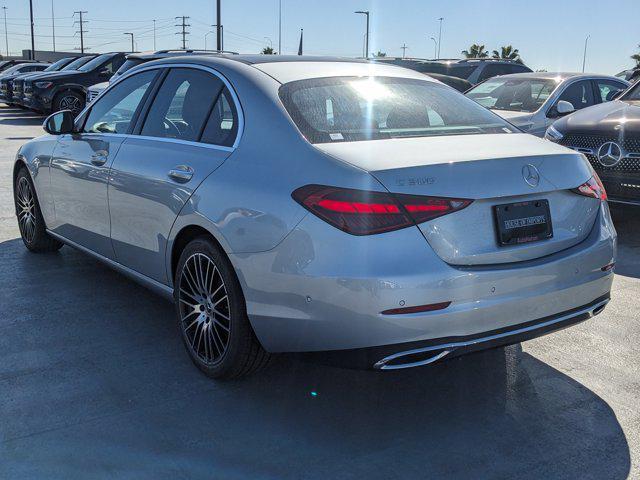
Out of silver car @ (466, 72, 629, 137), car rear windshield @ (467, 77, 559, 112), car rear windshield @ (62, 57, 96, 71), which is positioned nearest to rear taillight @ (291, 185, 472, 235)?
silver car @ (466, 72, 629, 137)

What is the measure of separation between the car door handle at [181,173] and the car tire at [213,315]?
0.32 meters

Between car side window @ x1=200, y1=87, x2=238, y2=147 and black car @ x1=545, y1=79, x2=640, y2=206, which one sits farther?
black car @ x1=545, y1=79, x2=640, y2=206

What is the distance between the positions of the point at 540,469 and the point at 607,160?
437 centimetres

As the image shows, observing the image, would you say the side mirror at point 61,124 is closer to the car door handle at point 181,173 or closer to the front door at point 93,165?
the front door at point 93,165

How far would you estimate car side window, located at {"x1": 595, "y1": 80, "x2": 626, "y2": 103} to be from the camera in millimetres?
9961

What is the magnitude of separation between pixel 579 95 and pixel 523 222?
7421mm

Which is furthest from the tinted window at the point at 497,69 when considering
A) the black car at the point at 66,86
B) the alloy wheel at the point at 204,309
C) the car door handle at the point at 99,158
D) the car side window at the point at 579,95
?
the alloy wheel at the point at 204,309

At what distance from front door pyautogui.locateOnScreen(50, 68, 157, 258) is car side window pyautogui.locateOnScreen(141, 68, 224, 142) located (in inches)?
9.9

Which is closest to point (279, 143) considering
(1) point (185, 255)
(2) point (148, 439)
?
(1) point (185, 255)

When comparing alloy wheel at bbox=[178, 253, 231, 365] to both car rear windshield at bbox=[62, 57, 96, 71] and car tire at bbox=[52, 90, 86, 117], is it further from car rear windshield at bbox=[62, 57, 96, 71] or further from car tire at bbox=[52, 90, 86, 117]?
car rear windshield at bbox=[62, 57, 96, 71]

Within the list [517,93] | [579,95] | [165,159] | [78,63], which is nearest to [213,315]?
[165,159]

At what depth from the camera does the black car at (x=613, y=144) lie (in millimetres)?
6344

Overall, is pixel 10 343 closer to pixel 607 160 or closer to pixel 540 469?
pixel 540 469

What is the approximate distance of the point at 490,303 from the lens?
2902 millimetres
